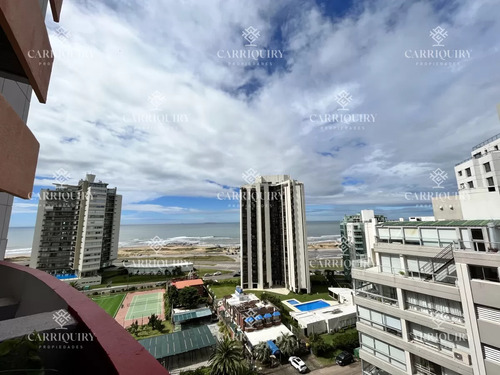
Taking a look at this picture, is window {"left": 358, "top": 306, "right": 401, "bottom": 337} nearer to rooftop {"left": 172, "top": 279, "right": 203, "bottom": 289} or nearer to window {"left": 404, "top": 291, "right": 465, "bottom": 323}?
window {"left": 404, "top": 291, "right": 465, "bottom": 323}

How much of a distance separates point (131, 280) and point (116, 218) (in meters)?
19.8

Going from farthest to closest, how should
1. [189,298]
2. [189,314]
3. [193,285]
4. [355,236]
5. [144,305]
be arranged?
[355,236], [193,285], [144,305], [189,298], [189,314]

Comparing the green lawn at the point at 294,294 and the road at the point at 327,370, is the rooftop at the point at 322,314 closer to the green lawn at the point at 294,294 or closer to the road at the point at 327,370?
the road at the point at 327,370

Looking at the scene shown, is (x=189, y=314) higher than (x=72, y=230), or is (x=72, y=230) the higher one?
(x=72, y=230)

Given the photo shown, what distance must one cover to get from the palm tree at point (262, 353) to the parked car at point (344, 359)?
590 cm

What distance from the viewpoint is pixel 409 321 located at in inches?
352

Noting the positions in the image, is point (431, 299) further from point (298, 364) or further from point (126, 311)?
point (126, 311)

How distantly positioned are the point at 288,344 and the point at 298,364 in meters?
1.69

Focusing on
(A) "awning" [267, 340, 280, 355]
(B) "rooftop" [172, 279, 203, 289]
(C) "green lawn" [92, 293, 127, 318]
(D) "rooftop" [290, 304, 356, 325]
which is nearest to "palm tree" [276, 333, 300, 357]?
(A) "awning" [267, 340, 280, 355]

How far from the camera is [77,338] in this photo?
2502 millimetres

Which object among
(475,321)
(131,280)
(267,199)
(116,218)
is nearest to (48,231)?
(116,218)

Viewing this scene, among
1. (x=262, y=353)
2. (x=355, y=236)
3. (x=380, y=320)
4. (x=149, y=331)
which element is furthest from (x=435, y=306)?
(x=355, y=236)

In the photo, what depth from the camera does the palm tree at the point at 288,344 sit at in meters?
19.8

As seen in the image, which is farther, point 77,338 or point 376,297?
point 376,297
